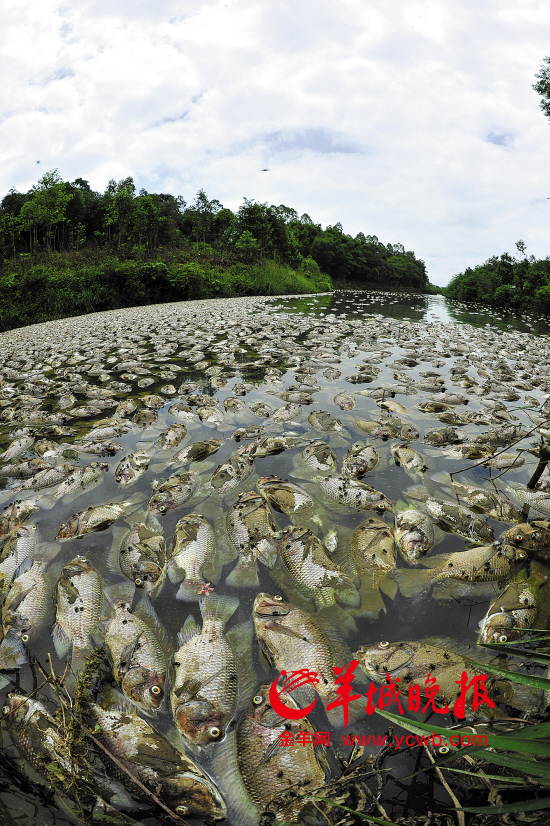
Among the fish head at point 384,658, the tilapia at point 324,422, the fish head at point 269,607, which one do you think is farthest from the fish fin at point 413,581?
the tilapia at point 324,422

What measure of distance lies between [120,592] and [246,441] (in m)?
1.97

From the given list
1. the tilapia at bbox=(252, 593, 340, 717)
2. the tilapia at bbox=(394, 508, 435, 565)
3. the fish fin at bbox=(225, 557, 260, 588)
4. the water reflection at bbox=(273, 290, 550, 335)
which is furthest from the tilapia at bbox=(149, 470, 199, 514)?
the water reflection at bbox=(273, 290, 550, 335)

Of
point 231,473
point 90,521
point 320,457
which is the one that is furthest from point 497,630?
point 90,521

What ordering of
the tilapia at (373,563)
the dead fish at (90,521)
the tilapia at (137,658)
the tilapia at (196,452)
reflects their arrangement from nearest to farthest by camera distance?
the tilapia at (137,658) < the tilapia at (373,563) < the dead fish at (90,521) < the tilapia at (196,452)

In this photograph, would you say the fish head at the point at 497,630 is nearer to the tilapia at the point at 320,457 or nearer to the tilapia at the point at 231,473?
the tilapia at the point at 320,457

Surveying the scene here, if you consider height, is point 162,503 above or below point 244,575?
above

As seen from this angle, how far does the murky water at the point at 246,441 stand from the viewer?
1.91 m

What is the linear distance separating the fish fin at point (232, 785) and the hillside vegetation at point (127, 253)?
56.7 feet

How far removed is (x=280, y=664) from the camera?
173 cm

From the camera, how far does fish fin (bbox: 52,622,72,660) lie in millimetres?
1838

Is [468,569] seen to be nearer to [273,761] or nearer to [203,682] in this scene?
[273,761]

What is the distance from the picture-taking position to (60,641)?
1.89m

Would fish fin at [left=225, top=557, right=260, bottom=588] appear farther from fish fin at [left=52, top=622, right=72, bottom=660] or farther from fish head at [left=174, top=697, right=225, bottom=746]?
fish fin at [left=52, top=622, right=72, bottom=660]

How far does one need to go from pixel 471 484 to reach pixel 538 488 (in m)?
0.48
